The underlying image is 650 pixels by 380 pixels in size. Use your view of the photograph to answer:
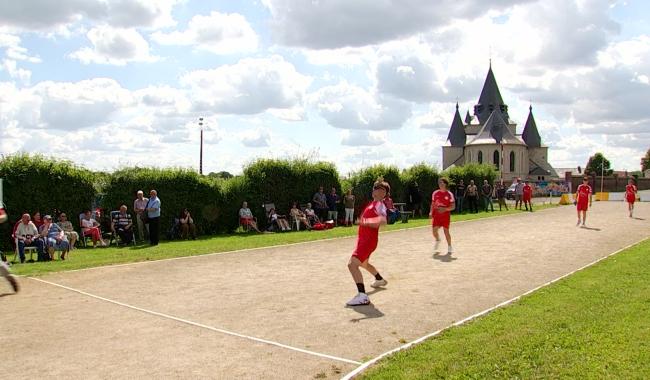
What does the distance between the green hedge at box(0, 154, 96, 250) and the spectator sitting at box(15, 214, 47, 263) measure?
3787 millimetres

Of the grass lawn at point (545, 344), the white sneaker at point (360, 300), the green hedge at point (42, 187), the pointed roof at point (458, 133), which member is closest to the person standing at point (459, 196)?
the green hedge at point (42, 187)

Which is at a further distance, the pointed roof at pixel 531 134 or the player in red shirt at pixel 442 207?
the pointed roof at pixel 531 134

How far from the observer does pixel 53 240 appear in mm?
15508

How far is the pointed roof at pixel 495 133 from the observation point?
11038 cm

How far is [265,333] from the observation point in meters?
7.48

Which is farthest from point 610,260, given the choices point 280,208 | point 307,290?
point 280,208

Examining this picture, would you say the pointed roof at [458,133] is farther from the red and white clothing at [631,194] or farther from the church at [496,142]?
the red and white clothing at [631,194]

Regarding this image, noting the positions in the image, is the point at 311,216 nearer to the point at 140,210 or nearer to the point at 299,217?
the point at 299,217

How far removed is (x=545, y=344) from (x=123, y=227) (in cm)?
1621

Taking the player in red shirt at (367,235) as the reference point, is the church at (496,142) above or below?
above

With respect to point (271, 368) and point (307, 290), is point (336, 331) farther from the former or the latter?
point (307, 290)

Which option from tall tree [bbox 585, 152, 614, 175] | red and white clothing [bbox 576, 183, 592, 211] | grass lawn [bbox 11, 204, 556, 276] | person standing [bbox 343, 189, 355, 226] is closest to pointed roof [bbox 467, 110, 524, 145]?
tall tree [bbox 585, 152, 614, 175]

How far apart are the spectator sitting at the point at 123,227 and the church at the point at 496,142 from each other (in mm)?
93653

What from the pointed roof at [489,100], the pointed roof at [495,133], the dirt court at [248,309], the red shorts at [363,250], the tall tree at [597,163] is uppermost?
the pointed roof at [489,100]
